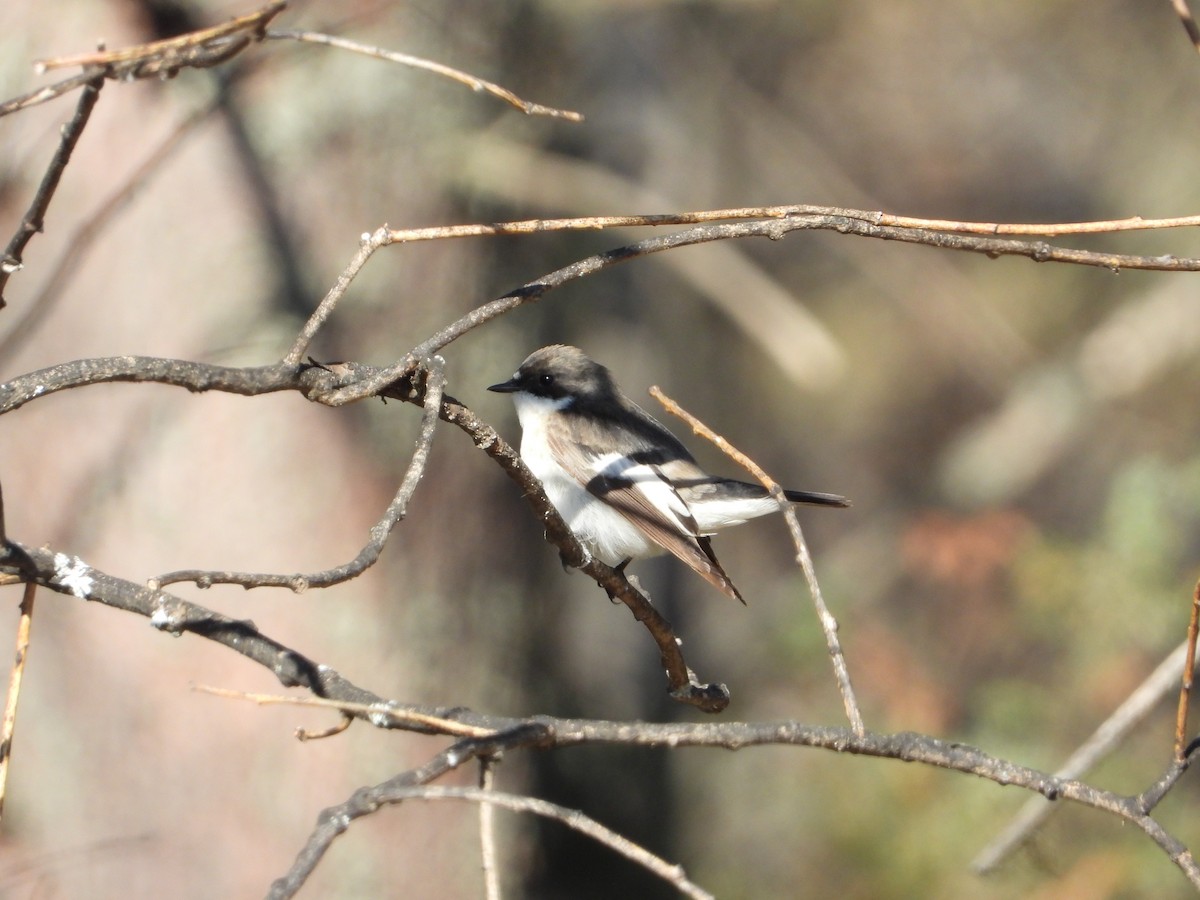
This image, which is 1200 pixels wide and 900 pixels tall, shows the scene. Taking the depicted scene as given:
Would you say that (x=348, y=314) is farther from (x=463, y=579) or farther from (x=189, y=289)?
(x=463, y=579)

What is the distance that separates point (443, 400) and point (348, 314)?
2539mm

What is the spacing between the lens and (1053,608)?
5.61 meters

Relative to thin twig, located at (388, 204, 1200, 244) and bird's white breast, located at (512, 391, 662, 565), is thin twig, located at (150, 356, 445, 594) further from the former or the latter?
bird's white breast, located at (512, 391, 662, 565)

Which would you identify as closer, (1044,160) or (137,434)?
(137,434)

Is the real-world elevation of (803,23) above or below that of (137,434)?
above

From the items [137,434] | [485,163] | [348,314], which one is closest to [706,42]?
[485,163]

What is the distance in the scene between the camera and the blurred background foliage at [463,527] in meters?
3.76

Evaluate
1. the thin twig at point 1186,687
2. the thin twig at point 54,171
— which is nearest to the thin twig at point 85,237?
the thin twig at point 54,171

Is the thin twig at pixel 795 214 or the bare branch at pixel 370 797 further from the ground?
the thin twig at pixel 795 214

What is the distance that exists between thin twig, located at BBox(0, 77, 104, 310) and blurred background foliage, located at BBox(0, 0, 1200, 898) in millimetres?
2221

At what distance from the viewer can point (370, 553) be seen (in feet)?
4.44

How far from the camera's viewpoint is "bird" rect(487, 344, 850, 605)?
11.5 ft

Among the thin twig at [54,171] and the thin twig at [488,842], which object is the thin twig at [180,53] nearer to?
the thin twig at [54,171]

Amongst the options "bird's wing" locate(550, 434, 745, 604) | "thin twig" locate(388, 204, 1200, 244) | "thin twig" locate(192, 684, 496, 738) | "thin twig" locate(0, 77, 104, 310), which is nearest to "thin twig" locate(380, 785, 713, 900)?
"thin twig" locate(192, 684, 496, 738)
